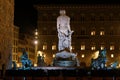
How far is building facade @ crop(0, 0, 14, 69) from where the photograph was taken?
69.2 metres

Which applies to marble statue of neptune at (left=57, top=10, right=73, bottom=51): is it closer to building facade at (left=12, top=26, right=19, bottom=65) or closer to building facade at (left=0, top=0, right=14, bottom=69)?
building facade at (left=0, top=0, right=14, bottom=69)

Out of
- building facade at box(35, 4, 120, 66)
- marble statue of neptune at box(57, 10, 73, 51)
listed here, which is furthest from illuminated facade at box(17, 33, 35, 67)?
marble statue of neptune at box(57, 10, 73, 51)

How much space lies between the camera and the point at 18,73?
44.2m

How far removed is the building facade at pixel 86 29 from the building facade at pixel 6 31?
34907mm

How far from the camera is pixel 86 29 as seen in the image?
112 metres

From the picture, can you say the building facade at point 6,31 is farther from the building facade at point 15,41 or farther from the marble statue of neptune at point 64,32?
the building facade at point 15,41

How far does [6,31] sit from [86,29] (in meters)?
42.5

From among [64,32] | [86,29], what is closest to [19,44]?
[86,29]

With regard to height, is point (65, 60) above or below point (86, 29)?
below

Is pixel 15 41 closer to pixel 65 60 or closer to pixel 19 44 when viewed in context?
pixel 19 44

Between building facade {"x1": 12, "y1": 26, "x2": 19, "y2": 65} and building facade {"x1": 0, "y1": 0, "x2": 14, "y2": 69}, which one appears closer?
building facade {"x1": 0, "y1": 0, "x2": 14, "y2": 69}

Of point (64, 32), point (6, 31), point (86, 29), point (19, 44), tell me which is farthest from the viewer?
point (19, 44)

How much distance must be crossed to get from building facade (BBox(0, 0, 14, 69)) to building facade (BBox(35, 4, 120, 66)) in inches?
1374

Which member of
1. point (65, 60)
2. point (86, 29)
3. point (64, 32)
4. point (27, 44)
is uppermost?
point (86, 29)
